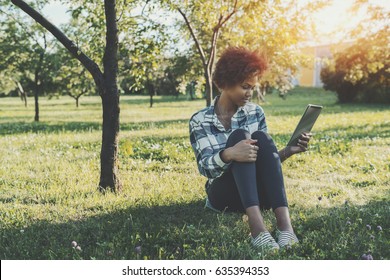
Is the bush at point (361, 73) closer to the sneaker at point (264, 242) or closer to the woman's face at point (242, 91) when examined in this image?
the woman's face at point (242, 91)

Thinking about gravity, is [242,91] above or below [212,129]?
above

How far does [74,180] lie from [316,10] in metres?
13.0

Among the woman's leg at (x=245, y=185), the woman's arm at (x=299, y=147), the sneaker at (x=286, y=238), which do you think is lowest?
the sneaker at (x=286, y=238)

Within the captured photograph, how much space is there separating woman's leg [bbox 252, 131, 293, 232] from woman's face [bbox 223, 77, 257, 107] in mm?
415

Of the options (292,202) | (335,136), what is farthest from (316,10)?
(292,202)

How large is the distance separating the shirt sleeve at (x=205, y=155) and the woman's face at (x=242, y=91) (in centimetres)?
40

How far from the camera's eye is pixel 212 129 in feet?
13.6

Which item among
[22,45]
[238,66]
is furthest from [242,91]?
[22,45]

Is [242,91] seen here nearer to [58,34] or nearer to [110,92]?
[110,92]

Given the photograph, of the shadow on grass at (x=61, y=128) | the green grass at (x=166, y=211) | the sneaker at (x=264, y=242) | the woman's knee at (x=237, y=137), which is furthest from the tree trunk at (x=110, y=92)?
the shadow on grass at (x=61, y=128)

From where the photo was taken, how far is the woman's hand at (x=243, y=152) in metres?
3.49

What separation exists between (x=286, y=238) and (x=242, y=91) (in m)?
1.34

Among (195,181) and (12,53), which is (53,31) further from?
(12,53)
